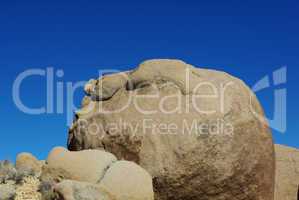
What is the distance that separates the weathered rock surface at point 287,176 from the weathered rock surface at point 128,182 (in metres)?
9.34

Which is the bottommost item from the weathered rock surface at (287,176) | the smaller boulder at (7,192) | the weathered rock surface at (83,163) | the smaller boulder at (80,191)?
the weathered rock surface at (287,176)

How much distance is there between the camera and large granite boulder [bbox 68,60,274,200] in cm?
1248

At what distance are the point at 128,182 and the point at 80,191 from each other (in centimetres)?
142

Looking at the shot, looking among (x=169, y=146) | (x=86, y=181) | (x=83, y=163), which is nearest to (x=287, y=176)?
(x=169, y=146)

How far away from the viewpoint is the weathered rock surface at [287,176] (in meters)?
19.6

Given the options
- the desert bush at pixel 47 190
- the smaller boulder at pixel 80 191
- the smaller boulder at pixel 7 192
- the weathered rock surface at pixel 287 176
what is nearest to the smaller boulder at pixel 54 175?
the desert bush at pixel 47 190

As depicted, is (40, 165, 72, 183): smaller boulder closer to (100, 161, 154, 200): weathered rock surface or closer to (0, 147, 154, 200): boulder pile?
(0, 147, 154, 200): boulder pile

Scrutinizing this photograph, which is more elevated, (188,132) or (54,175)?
(188,132)

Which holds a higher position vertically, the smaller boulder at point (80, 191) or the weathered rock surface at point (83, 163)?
the weathered rock surface at point (83, 163)

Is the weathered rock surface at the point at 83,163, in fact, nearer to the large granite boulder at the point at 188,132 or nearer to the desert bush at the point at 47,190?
the desert bush at the point at 47,190

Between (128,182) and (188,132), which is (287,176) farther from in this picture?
(128,182)

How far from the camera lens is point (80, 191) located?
10.4 meters

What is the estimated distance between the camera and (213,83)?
13633 mm

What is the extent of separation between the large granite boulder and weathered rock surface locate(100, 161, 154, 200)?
69 cm
